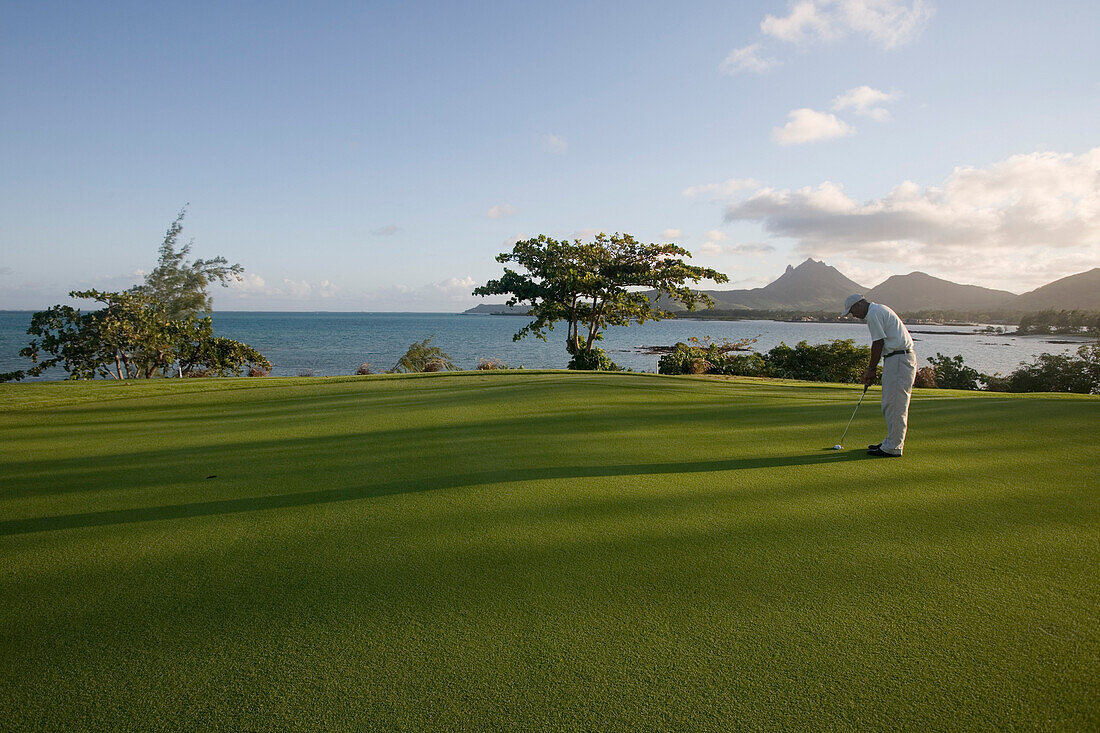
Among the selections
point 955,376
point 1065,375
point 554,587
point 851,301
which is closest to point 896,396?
Result: point 851,301

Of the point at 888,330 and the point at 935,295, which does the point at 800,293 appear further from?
the point at 888,330

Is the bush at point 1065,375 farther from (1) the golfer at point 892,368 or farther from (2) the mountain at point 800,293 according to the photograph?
(2) the mountain at point 800,293

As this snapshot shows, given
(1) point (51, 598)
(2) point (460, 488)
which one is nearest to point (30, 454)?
(1) point (51, 598)

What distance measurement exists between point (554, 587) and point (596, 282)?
69.3 ft

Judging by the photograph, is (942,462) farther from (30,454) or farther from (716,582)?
(30,454)

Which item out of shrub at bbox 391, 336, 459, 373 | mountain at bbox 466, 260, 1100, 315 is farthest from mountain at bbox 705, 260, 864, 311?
shrub at bbox 391, 336, 459, 373

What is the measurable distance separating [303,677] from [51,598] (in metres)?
1.70

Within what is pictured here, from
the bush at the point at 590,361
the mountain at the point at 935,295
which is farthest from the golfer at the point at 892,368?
the mountain at the point at 935,295

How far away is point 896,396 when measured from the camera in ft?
18.6

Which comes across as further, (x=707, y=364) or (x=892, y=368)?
(x=707, y=364)

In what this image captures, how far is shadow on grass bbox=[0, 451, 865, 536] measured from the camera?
156 inches

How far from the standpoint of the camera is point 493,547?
335 centimetres

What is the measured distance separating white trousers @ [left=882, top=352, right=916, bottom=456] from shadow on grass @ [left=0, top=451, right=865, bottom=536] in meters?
0.36

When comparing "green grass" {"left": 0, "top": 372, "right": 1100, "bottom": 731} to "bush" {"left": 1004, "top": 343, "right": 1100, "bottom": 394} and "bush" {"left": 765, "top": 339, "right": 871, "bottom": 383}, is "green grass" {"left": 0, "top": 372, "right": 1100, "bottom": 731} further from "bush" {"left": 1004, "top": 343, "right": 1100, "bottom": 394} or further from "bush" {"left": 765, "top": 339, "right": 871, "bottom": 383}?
"bush" {"left": 1004, "top": 343, "right": 1100, "bottom": 394}
